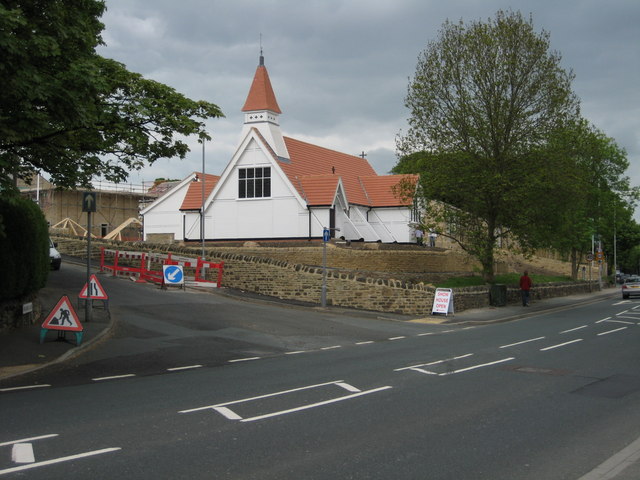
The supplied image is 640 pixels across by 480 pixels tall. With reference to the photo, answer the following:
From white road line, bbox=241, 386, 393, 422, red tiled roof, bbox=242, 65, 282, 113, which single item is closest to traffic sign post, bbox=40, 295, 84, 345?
white road line, bbox=241, 386, 393, 422

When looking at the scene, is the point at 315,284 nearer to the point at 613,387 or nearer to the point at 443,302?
Answer: the point at 443,302

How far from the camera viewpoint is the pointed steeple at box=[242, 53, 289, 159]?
156 feet

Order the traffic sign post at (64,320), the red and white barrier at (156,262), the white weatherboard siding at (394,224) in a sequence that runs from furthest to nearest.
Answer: the white weatherboard siding at (394,224), the red and white barrier at (156,262), the traffic sign post at (64,320)

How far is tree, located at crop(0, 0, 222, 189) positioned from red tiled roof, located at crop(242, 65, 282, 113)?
109 feet

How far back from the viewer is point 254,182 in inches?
1777

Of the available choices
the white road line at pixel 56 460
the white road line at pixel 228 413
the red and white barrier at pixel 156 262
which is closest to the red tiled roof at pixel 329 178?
the red and white barrier at pixel 156 262

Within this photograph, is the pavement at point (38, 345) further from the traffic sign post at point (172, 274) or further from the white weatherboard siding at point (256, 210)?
the white weatherboard siding at point (256, 210)

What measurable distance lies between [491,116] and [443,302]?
37.3 feet

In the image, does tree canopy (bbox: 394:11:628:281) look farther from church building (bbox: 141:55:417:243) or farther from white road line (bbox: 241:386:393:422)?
white road line (bbox: 241:386:393:422)

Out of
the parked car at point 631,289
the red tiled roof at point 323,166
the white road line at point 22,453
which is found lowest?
the parked car at point 631,289

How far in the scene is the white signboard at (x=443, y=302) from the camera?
26.8 metres

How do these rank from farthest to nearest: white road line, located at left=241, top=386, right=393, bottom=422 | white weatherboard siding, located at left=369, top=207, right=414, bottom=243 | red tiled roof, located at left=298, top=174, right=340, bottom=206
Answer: white weatherboard siding, located at left=369, top=207, right=414, bottom=243
red tiled roof, located at left=298, top=174, right=340, bottom=206
white road line, located at left=241, top=386, right=393, bottom=422

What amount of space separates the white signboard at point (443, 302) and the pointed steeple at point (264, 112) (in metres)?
23.0

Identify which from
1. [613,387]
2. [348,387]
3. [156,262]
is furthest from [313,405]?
[156,262]
